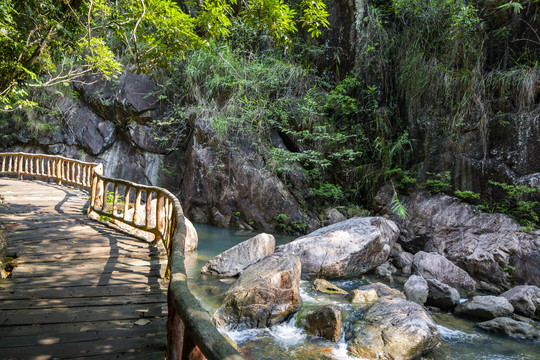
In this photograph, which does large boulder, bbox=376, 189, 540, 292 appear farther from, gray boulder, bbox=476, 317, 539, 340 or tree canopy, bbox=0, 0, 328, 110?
tree canopy, bbox=0, 0, 328, 110

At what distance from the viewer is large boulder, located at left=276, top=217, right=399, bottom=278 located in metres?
7.12

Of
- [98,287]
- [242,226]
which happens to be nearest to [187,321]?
[98,287]

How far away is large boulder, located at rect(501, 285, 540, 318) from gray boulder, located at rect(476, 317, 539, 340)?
54 cm

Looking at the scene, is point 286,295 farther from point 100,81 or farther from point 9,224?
point 100,81

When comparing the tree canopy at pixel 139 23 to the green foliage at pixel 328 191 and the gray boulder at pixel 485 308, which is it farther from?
the green foliage at pixel 328 191

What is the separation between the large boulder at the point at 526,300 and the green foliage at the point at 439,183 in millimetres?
3353

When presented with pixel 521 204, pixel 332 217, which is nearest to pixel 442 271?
pixel 521 204

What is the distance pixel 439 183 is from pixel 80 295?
8714 millimetres

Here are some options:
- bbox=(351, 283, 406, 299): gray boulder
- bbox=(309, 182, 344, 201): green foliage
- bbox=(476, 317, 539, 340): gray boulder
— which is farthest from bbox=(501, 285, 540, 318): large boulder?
bbox=(309, 182, 344, 201): green foliage

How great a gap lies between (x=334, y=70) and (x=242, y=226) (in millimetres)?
6892

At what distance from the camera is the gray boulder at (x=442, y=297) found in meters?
5.84

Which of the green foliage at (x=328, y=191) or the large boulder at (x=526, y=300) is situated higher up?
the green foliage at (x=328, y=191)

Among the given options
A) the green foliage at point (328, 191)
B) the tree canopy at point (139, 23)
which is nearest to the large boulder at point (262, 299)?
the tree canopy at point (139, 23)

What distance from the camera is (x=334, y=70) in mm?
12180
